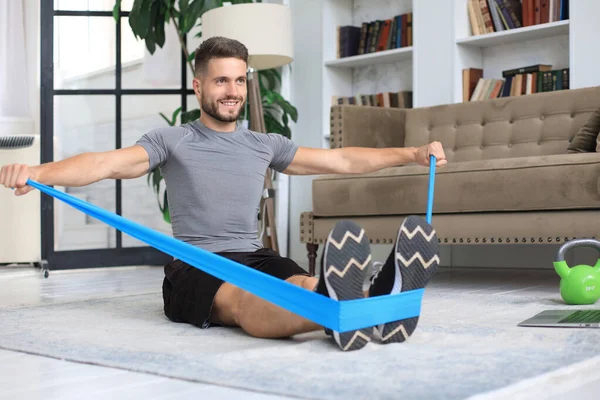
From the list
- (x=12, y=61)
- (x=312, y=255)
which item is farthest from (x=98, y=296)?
(x=12, y=61)

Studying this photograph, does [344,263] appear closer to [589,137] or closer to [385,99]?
[589,137]

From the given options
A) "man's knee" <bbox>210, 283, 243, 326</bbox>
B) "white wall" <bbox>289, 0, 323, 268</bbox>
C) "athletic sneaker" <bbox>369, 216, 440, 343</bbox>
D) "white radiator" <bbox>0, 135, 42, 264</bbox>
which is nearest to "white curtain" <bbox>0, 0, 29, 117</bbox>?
"white radiator" <bbox>0, 135, 42, 264</bbox>

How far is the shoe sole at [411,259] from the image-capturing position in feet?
5.36

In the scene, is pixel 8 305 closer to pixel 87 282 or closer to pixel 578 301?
pixel 87 282

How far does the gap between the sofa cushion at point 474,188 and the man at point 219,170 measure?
971mm

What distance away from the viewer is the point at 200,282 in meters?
2.04

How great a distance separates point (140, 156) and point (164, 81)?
9.79 feet

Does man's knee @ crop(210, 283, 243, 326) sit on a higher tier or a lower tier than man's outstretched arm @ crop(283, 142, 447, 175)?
lower

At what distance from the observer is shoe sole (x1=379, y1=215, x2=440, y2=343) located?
1635mm

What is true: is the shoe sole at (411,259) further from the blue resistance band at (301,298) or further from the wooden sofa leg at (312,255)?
the wooden sofa leg at (312,255)

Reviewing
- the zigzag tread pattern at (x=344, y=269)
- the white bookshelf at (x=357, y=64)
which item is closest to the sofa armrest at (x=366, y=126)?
the white bookshelf at (x=357, y=64)

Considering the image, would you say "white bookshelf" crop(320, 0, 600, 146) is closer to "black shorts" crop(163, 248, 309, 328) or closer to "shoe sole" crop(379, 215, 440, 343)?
"black shorts" crop(163, 248, 309, 328)

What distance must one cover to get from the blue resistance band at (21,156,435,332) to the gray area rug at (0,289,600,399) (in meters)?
0.07

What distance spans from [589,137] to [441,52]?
1239 mm
